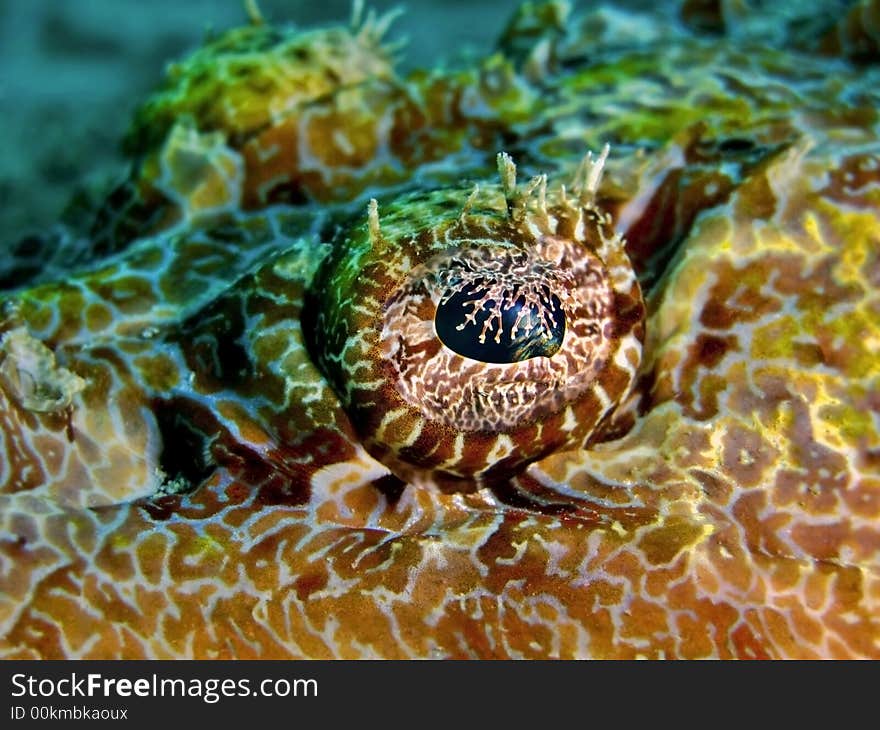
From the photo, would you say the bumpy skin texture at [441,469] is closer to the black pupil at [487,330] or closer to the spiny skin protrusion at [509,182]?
the spiny skin protrusion at [509,182]

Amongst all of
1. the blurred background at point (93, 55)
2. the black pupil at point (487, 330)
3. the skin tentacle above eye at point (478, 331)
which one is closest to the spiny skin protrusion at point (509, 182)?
the skin tentacle above eye at point (478, 331)

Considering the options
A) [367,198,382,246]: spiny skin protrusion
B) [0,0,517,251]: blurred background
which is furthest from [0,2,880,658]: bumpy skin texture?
[0,0,517,251]: blurred background

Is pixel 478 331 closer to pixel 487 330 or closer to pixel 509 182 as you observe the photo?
pixel 487 330

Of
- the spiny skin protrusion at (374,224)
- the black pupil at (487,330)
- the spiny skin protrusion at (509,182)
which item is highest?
the spiny skin protrusion at (509,182)

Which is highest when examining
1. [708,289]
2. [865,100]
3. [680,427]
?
[865,100]

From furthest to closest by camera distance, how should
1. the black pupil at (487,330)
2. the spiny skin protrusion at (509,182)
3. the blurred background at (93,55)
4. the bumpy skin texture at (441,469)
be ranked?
the blurred background at (93,55) < the spiny skin protrusion at (509,182) < the bumpy skin texture at (441,469) < the black pupil at (487,330)

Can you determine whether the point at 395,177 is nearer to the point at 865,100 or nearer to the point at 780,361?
the point at 780,361

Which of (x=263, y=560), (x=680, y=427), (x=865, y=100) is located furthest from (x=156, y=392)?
(x=865, y=100)
